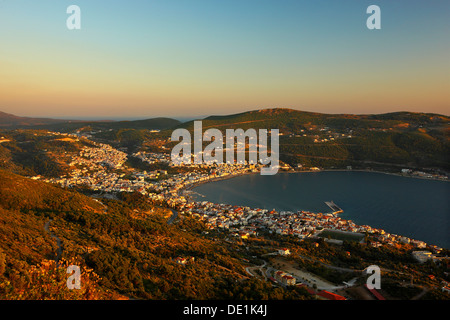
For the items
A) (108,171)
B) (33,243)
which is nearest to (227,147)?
(108,171)

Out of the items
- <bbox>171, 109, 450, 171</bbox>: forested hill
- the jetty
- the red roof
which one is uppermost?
<bbox>171, 109, 450, 171</bbox>: forested hill

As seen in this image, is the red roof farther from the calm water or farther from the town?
the calm water

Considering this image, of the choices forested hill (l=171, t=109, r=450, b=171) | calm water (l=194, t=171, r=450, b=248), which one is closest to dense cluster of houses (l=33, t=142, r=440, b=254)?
calm water (l=194, t=171, r=450, b=248)

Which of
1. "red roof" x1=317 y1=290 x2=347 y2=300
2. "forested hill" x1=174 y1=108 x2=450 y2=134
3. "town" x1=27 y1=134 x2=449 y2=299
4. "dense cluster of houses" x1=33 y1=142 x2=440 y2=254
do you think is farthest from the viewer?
"forested hill" x1=174 y1=108 x2=450 y2=134

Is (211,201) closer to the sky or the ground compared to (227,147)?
closer to the ground

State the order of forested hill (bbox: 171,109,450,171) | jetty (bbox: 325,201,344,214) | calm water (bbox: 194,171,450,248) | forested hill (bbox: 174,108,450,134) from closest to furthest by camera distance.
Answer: calm water (bbox: 194,171,450,248), jetty (bbox: 325,201,344,214), forested hill (bbox: 171,109,450,171), forested hill (bbox: 174,108,450,134)

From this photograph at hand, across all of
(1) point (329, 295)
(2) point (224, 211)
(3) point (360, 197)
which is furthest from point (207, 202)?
(1) point (329, 295)
